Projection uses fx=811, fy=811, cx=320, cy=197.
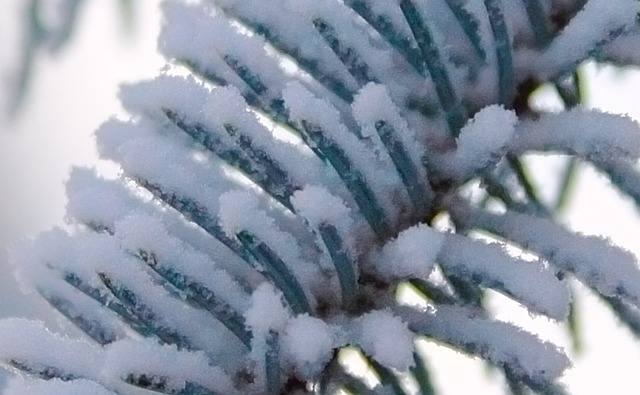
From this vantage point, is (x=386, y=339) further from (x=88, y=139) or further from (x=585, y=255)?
(x=88, y=139)

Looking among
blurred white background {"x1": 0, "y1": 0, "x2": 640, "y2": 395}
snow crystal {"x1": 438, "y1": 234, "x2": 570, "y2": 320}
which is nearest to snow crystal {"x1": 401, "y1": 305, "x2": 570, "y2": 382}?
snow crystal {"x1": 438, "y1": 234, "x2": 570, "y2": 320}

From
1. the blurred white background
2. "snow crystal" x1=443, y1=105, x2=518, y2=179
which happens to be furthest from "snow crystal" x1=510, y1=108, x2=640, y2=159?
the blurred white background

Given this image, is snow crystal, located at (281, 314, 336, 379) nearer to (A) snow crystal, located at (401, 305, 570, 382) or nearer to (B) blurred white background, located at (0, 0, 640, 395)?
(A) snow crystal, located at (401, 305, 570, 382)

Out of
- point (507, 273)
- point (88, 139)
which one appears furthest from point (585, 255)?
point (88, 139)

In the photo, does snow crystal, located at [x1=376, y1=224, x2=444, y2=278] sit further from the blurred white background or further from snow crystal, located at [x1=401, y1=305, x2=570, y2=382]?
the blurred white background

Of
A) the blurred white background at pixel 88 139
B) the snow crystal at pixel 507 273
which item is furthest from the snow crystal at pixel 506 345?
the blurred white background at pixel 88 139

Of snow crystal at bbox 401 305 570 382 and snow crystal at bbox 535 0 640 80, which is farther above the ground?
snow crystal at bbox 535 0 640 80

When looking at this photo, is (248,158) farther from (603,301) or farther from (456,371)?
(456,371)

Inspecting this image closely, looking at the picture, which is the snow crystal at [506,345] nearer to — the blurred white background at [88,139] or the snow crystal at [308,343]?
the snow crystal at [308,343]

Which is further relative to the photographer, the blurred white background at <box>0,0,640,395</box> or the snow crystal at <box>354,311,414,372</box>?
the blurred white background at <box>0,0,640,395</box>

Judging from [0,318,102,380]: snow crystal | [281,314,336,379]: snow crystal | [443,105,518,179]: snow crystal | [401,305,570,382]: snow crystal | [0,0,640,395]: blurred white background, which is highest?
[0,0,640,395]: blurred white background
